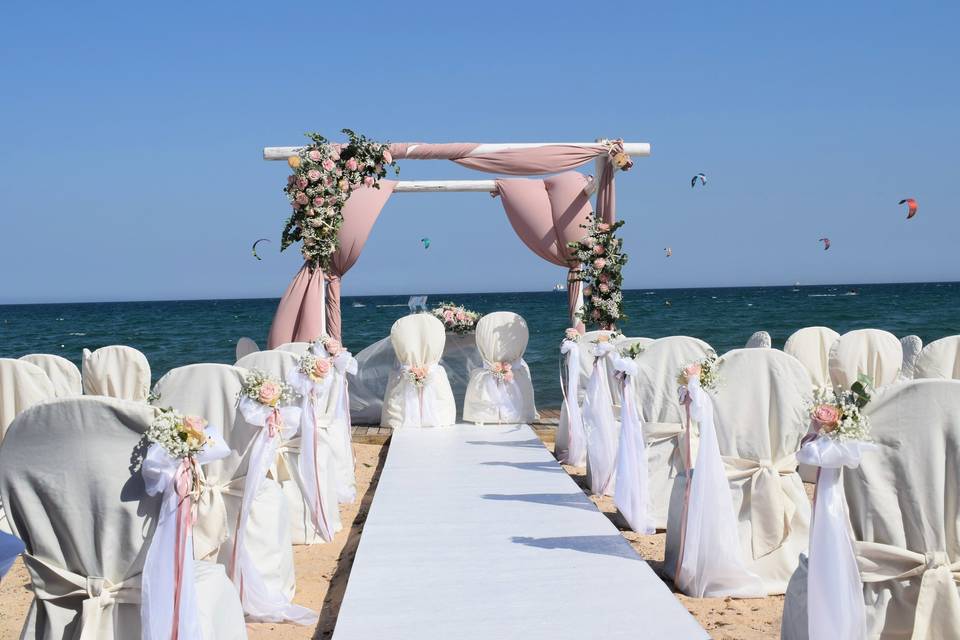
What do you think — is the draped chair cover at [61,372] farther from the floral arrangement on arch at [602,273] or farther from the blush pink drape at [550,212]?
the blush pink drape at [550,212]

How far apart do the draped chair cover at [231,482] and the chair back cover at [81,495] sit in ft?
4.04

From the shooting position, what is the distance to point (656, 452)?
5.31m

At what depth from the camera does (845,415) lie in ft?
8.18

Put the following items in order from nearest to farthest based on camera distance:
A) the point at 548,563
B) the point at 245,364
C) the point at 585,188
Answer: the point at 548,563 → the point at 245,364 → the point at 585,188

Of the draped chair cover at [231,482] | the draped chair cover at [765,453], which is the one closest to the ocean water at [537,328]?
the draped chair cover at [765,453]

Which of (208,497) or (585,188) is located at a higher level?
(585,188)

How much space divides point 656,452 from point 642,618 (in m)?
2.07

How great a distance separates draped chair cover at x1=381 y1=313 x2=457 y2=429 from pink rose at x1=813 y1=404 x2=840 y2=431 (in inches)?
238

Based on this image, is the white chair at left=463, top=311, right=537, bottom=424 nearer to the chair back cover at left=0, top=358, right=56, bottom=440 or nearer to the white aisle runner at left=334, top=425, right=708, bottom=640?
the white aisle runner at left=334, top=425, right=708, bottom=640

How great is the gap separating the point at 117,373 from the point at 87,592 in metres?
3.53

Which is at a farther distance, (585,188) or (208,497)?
(585,188)

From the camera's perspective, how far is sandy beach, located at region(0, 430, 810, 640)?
352 centimetres

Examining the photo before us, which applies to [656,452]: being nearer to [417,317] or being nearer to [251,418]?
[251,418]

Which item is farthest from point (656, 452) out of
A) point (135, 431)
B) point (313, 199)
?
point (313, 199)
